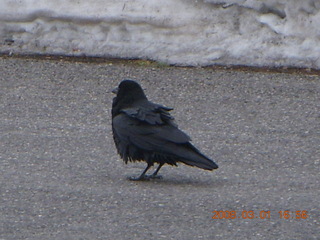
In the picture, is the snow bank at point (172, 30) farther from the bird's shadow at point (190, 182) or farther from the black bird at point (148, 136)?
the bird's shadow at point (190, 182)

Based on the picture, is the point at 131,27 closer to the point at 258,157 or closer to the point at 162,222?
the point at 258,157

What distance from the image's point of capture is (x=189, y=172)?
5.79 meters

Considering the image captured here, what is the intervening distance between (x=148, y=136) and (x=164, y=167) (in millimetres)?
560

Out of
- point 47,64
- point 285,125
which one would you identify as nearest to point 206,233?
point 285,125

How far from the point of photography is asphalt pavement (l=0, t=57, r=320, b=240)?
15.7 ft

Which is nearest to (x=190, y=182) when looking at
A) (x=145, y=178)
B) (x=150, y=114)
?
(x=145, y=178)

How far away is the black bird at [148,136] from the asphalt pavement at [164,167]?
186 mm

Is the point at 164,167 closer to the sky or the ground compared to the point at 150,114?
closer to the ground
